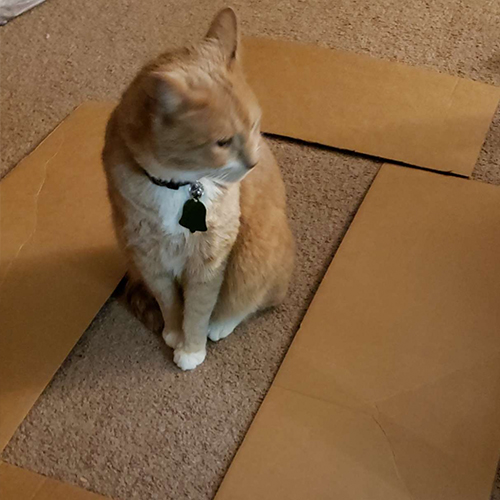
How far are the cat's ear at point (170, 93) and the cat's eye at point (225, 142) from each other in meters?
0.07

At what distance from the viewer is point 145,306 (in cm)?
132

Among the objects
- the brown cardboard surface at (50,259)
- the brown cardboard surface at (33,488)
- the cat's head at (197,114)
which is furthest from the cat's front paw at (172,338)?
the cat's head at (197,114)

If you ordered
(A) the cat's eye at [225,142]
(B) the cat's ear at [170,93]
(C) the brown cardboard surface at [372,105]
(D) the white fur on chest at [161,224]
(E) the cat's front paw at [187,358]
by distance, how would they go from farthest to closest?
(C) the brown cardboard surface at [372,105] < (E) the cat's front paw at [187,358] < (D) the white fur on chest at [161,224] < (A) the cat's eye at [225,142] < (B) the cat's ear at [170,93]

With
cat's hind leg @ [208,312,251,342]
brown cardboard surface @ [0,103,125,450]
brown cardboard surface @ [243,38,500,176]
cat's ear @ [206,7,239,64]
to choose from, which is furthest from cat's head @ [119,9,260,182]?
brown cardboard surface @ [243,38,500,176]

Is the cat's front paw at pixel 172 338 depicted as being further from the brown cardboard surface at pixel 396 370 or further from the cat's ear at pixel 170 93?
the cat's ear at pixel 170 93

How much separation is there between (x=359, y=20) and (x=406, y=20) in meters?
0.15

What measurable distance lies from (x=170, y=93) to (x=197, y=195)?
0.80 feet

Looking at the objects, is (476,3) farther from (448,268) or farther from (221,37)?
(221,37)

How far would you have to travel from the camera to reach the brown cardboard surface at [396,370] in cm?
110

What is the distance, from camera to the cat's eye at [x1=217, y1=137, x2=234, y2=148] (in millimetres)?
841

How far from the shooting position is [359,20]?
6.63 ft

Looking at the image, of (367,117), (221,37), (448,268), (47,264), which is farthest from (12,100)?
(448,268)

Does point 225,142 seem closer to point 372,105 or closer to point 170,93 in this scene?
point 170,93

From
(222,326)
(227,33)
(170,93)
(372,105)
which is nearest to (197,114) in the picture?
(170,93)
